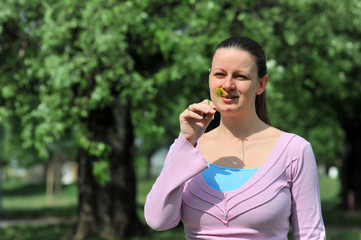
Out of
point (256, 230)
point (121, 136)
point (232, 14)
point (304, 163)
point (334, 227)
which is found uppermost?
point (232, 14)

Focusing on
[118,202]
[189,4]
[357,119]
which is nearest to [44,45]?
[189,4]

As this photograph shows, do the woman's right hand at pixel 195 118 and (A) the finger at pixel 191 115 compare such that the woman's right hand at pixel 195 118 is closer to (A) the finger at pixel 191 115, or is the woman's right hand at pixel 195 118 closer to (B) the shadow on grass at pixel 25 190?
(A) the finger at pixel 191 115

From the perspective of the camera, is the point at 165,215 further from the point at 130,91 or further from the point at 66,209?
the point at 66,209

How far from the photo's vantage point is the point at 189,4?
9.20 m

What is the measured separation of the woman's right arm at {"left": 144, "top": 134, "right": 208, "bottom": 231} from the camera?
2.11m

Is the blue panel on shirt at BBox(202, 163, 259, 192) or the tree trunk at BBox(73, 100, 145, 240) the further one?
the tree trunk at BBox(73, 100, 145, 240)

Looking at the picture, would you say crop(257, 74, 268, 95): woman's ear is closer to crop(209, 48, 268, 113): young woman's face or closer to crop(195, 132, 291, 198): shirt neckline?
crop(209, 48, 268, 113): young woman's face

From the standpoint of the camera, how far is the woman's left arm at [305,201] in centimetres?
211

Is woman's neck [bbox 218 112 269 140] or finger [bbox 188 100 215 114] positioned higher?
finger [bbox 188 100 215 114]

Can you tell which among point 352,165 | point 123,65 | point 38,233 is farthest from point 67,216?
point 123,65

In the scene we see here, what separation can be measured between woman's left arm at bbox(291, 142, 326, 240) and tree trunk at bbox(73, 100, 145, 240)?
31.3 ft

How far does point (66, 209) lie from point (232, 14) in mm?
17690

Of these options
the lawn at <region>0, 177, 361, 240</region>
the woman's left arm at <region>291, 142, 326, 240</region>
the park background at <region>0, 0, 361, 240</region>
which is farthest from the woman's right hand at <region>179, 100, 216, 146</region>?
the lawn at <region>0, 177, 361, 240</region>

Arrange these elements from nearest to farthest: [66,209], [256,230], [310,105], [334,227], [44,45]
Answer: [256,230] < [44,45] < [334,227] < [310,105] < [66,209]
